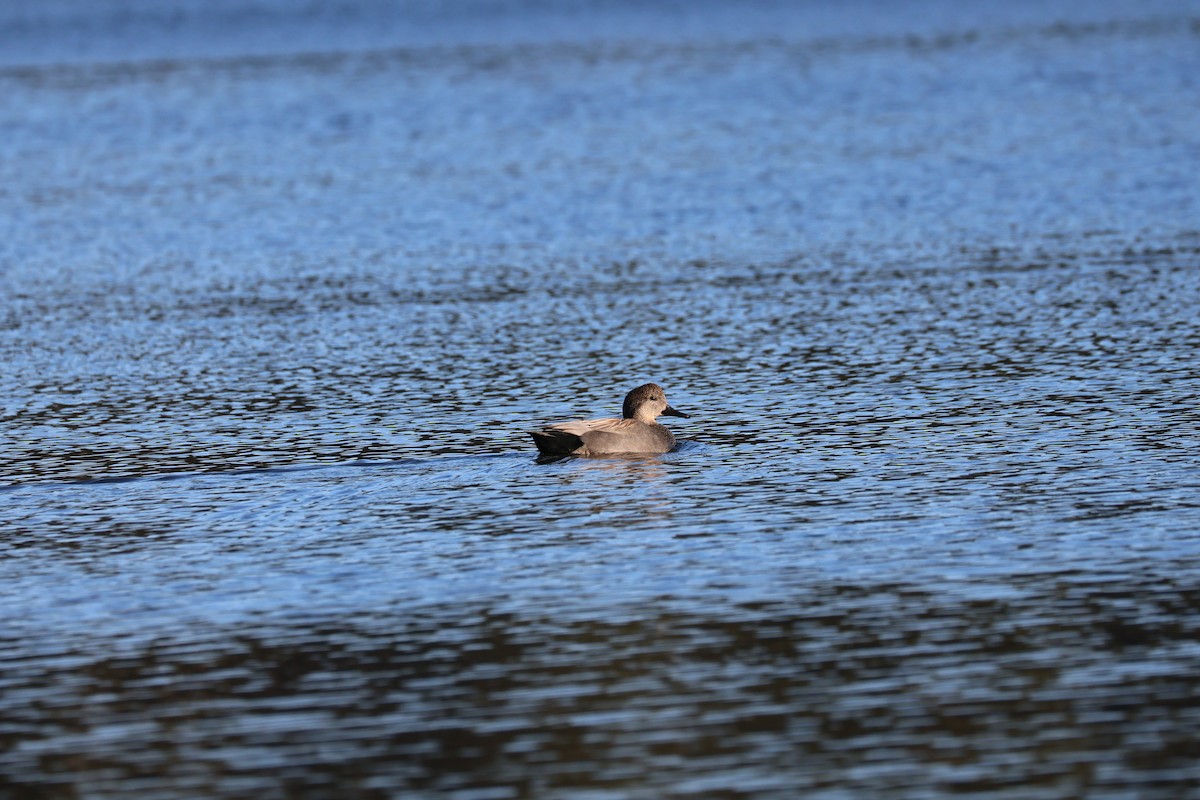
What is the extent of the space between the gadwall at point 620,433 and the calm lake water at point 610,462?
198 millimetres

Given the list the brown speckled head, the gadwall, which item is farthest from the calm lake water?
the brown speckled head

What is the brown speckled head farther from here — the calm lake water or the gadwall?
the calm lake water

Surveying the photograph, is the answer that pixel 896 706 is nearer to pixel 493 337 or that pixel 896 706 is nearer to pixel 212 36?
pixel 493 337

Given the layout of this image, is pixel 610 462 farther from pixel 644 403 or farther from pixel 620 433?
pixel 644 403

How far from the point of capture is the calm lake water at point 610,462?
A: 835 cm

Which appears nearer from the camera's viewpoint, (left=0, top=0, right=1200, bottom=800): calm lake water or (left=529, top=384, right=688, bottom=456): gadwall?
(left=0, top=0, right=1200, bottom=800): calm lake water

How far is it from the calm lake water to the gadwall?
20 cm

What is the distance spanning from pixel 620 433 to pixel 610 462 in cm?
21

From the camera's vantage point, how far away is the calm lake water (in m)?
8.35

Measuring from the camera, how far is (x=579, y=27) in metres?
58.9

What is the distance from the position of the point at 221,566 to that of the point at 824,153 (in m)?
21.2

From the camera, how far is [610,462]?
46.5ft

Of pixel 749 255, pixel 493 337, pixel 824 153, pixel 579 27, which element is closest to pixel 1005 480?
pixel 493 337

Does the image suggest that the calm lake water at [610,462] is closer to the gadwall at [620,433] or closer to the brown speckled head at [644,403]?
the gadwall at [620,433]
